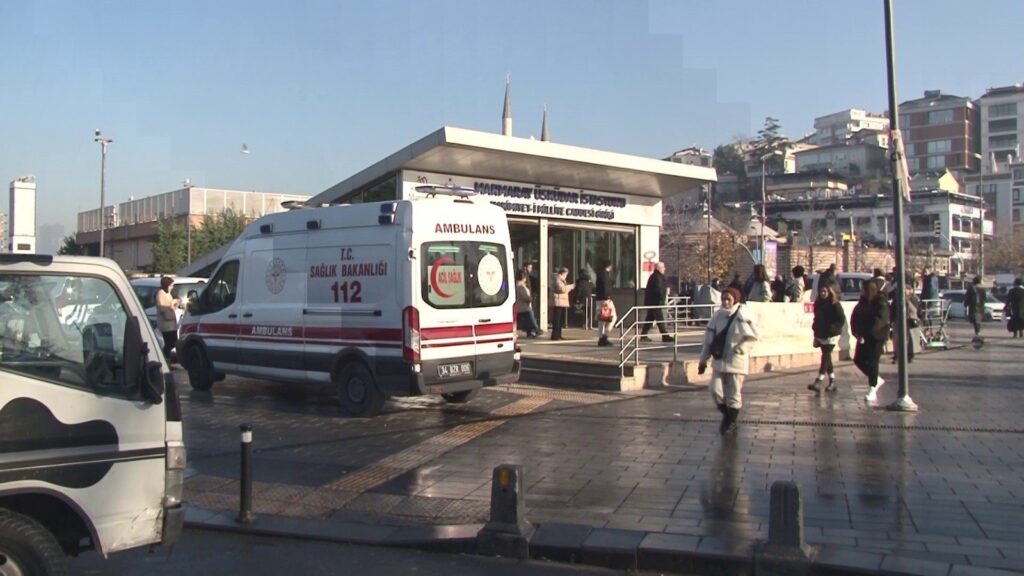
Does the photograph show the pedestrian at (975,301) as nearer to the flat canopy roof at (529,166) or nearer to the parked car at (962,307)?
the flat canopy roof at (529,166)

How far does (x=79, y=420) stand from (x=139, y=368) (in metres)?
0.40

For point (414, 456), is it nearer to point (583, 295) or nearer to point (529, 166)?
point (529, 166)

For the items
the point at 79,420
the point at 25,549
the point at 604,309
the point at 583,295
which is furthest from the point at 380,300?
the point at 583,295

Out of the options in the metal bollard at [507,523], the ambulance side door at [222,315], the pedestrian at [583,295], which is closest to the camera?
the metal bollard at [507,523]

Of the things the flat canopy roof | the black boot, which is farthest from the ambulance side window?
the black boot

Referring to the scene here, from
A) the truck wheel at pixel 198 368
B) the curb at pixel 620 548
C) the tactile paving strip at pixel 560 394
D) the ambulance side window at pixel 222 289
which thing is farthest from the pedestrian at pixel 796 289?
the curb at pixel 620 548

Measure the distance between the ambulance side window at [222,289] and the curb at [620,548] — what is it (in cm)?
709

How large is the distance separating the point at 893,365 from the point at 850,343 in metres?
2.10

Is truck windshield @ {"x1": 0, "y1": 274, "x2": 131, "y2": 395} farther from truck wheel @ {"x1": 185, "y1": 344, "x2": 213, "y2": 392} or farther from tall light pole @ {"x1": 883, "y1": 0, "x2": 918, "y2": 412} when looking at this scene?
truck wheel @ {"x1": 185, "y1": 344, "x2": 213, "y2": 392}

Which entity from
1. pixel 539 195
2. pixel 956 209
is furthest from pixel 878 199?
pixel 539 195

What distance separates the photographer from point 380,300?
11.2 meters

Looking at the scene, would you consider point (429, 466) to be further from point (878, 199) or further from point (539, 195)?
point (878, 199)

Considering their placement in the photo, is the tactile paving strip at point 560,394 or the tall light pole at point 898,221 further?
the tactile paving strip at point 560,394

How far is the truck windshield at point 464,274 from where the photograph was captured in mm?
11078
